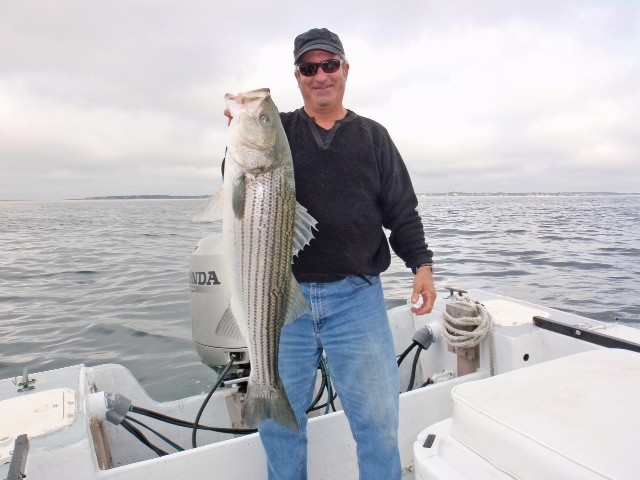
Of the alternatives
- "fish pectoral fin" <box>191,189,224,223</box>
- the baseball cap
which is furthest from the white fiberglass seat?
the baseball cap

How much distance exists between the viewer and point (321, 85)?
10.2 ft

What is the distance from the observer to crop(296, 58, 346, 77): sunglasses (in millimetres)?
3061

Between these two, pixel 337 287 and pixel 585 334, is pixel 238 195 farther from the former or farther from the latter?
pixel 585 334

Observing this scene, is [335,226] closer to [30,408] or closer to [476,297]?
[30,408]

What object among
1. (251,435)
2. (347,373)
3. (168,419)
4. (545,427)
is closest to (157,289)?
(168,419)

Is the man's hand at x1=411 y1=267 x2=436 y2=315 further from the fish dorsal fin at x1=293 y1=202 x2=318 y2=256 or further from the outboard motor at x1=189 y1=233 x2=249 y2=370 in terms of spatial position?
the outboard motor at x1=189 y1=233 x2=249 y2=370

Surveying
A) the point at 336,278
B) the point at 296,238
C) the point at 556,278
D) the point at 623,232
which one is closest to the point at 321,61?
the point at 296,238

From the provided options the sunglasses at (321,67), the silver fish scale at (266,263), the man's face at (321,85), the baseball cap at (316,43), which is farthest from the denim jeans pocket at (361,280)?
the baseball cap at (316,43)

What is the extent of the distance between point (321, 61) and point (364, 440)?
2.35 metres

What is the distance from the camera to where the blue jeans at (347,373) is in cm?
301

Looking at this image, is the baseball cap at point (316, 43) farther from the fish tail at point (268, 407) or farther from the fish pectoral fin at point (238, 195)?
the fish tail at point (268, 407)

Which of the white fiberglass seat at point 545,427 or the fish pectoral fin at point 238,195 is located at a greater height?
the fish pectoral fin at point 238,195

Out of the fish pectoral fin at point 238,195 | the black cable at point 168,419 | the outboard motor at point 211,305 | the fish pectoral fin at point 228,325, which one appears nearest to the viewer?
the fish pectoral fin at point 238,195

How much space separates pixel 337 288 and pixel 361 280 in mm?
173
